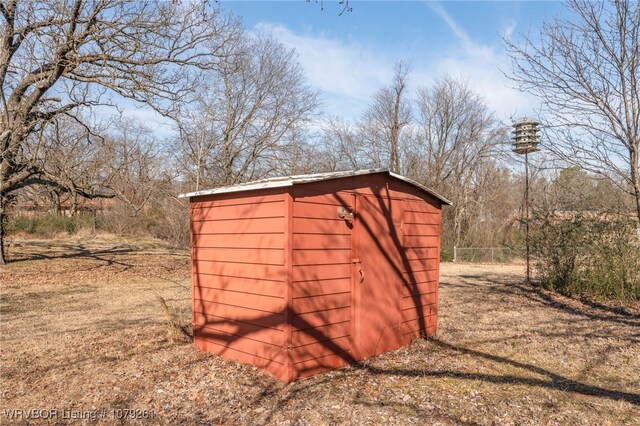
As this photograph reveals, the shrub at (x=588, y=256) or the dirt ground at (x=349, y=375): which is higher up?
the shrub at (x=588, y=256)

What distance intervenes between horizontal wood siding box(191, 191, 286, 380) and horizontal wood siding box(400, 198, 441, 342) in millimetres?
2023

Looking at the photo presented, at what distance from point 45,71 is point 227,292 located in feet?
30.8

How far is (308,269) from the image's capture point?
473cm

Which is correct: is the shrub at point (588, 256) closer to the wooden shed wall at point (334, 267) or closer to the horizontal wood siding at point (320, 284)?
the wooden shed wall at point (334, 267)

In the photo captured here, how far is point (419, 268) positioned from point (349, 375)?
2.07 meters

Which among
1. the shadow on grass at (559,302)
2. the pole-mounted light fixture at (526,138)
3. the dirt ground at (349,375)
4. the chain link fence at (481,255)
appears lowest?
the dirt ground at (349,375)

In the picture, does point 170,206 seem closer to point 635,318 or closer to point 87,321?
point 87,321

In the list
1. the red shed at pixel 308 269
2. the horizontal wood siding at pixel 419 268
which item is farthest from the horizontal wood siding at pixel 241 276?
the horizontal wood siding at pixel 419 268

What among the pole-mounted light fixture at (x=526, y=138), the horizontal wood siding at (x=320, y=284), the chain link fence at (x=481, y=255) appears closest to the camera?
Result: the horizontal wood siding at (x=320, y=284)

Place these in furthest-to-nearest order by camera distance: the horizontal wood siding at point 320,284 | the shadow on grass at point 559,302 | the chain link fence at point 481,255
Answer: the chain link fence at point 481,255, the shadow on grass at point 559,302, the horizontal wood siding at point 320,284

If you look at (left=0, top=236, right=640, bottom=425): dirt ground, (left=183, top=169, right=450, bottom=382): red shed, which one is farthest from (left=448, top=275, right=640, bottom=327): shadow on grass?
(left=183, top=169, right=450, bottom=382): red shed

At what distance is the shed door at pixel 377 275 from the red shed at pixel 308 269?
0.5 inches

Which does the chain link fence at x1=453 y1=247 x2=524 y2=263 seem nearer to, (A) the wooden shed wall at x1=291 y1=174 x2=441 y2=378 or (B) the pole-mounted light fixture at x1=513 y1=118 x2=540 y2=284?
(B) the pole-mounted light fixture at x1=513 y1=118 x2=540 y2=284

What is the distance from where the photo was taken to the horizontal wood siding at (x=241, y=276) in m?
4.69
